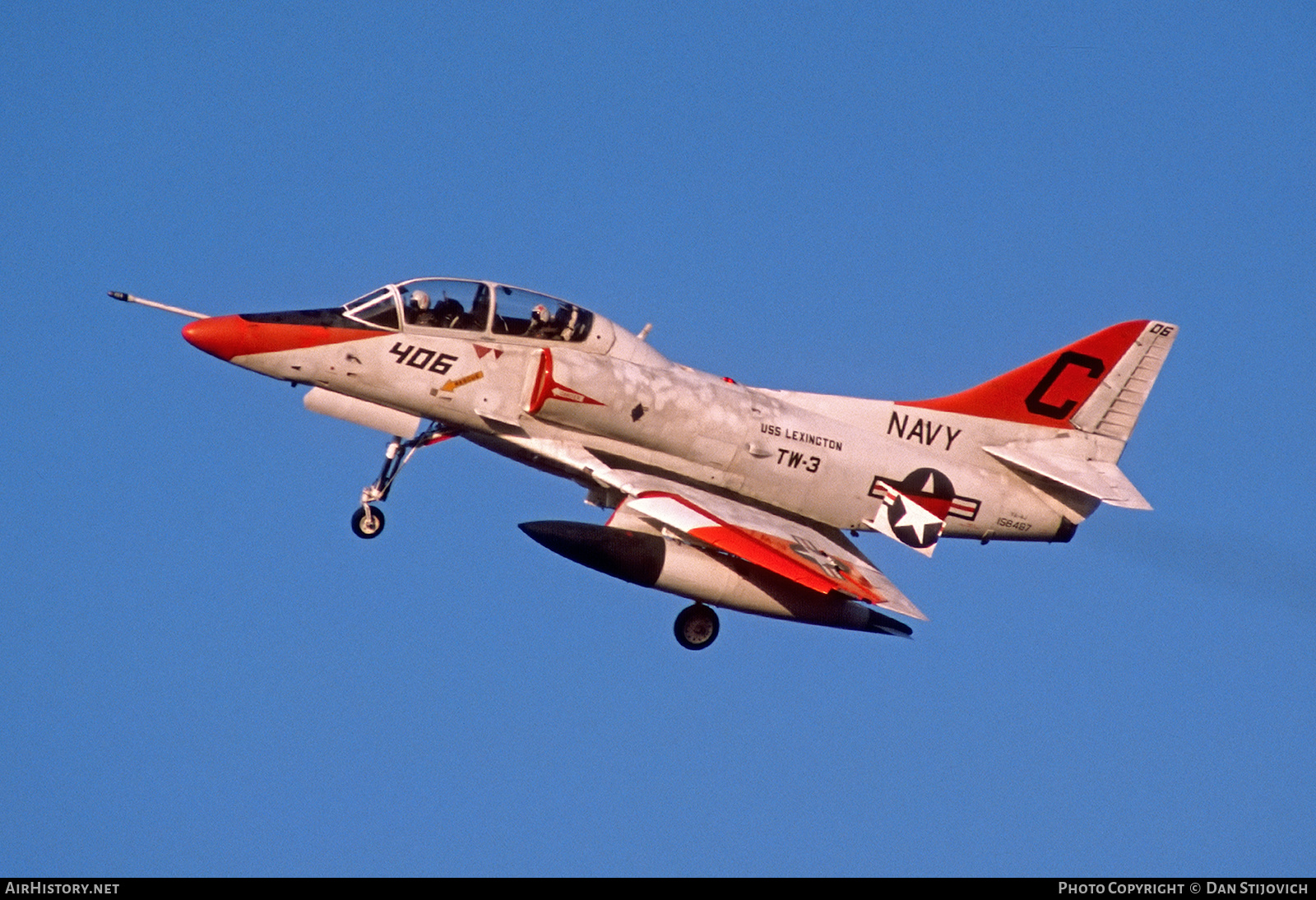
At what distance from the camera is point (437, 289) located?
67.9ft

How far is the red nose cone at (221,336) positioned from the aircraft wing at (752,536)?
189 inches

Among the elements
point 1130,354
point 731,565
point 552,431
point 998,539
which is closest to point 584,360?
point 552,431

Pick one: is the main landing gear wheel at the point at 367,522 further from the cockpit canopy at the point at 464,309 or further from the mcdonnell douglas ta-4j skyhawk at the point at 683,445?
the cockpit canopy at the point at 464,309

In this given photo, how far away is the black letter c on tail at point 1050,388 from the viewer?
23672 millimetres

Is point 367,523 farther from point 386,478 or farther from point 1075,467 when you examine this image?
point 1075,467

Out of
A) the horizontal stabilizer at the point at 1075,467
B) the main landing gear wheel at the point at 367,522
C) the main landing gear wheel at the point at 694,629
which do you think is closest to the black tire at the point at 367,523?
the main landing gear wheel at the point at 367,522

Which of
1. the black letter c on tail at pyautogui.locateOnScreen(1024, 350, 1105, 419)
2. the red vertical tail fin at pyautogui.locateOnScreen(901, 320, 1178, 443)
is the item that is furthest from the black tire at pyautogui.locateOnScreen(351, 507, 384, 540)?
the black letter c on tail at pyautogui.locateOnScreen(1024, 350, 1105, 419)

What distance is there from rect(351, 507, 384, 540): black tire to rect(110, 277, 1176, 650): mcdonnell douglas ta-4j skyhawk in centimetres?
3

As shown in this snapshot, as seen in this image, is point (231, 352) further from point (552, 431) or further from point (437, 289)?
point (552, 431)

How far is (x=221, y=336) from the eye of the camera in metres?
20.0

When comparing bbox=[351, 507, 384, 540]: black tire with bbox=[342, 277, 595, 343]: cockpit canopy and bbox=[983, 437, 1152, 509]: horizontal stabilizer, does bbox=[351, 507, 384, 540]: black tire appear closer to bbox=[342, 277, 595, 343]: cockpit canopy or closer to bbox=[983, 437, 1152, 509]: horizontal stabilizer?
bbox=[342, 277, 595, 343]: cockpit canopy

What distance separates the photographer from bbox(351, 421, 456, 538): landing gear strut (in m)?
20.8
